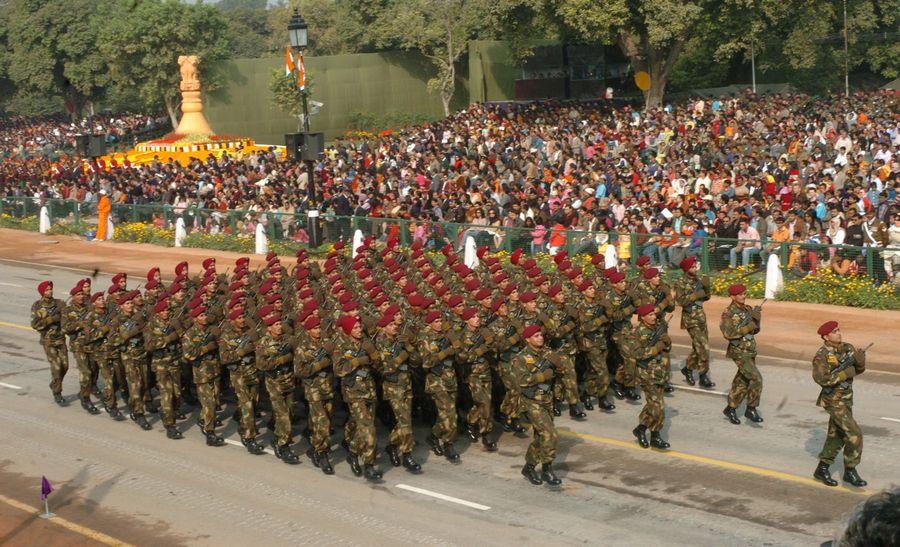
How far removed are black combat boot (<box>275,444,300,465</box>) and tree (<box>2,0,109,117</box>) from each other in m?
59.0

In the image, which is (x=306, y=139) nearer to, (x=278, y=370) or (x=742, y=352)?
(x=278, y=370)

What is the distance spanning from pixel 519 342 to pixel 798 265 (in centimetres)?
987

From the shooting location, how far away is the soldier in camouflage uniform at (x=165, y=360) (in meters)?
16.1

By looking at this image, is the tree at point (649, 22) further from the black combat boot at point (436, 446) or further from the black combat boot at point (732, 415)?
the black combat boot at point (436, 446)

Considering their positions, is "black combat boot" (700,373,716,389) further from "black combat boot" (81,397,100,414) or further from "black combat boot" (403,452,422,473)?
"black combat boot" (81,397,100,414)

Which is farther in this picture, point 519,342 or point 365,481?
point 519,342

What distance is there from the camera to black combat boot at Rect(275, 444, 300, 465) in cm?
1484

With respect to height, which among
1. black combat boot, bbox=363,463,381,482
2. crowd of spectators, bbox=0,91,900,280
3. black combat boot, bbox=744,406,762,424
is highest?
crowd of spectators, bbox=0,91,900,280

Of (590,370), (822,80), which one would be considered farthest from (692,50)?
(590,370)

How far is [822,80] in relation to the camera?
49312mm

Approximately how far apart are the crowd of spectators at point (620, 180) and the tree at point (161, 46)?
623 inches

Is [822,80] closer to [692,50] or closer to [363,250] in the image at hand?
[692,50]

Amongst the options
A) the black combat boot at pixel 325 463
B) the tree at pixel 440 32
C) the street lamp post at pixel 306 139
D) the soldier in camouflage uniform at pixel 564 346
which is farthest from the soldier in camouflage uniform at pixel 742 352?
the tree at pixel 440 32

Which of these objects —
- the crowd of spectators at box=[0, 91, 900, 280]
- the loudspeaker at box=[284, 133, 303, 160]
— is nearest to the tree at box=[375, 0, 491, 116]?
the crowd of spectators at box=[0, 91, 900, 280]
